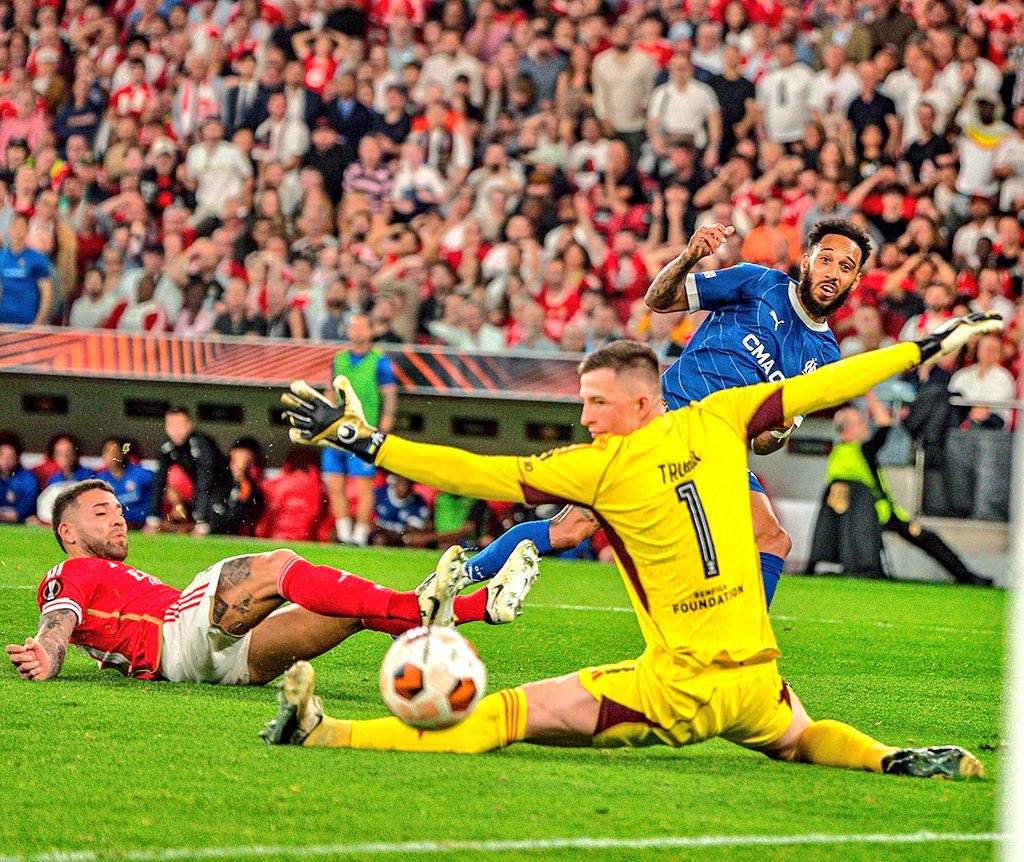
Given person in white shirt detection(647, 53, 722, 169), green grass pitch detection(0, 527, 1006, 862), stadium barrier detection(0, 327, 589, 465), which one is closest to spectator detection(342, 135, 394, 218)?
stadium barrier detection(0, 327, 589, 465)

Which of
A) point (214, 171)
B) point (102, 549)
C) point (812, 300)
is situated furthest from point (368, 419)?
point (812, 300)

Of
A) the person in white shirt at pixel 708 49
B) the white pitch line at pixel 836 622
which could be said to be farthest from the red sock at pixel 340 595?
the person in white shirt at pixel 708 49

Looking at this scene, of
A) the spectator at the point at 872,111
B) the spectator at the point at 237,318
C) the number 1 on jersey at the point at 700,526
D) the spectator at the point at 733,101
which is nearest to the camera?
the number 1 on jersey at the point at 700,526

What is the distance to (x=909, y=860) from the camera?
14.1ft

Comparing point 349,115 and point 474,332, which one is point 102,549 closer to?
point 474,332

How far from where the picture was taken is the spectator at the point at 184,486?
14.9m

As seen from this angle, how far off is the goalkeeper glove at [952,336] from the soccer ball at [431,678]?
172 cm

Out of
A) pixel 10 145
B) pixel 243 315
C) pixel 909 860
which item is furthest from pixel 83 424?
pixel 909 860

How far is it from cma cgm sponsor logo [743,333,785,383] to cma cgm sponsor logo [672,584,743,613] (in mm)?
2193

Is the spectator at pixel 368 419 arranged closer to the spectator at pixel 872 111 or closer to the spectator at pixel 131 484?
the spectator at pixel 131 484

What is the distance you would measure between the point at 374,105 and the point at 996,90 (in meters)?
6.51

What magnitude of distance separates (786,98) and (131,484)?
737 cm

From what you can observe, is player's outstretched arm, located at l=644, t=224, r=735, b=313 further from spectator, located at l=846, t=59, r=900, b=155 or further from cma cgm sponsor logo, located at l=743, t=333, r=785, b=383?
spectator, located at l=846, t=59, r=900, b=155

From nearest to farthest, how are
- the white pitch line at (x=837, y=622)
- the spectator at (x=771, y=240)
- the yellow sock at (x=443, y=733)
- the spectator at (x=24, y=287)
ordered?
the yellow sock at (x=443, y=733), the white pitch line at (x=837, y=622), the spectator at (x=771, y=240), the spectator at (x=24, y=287)
